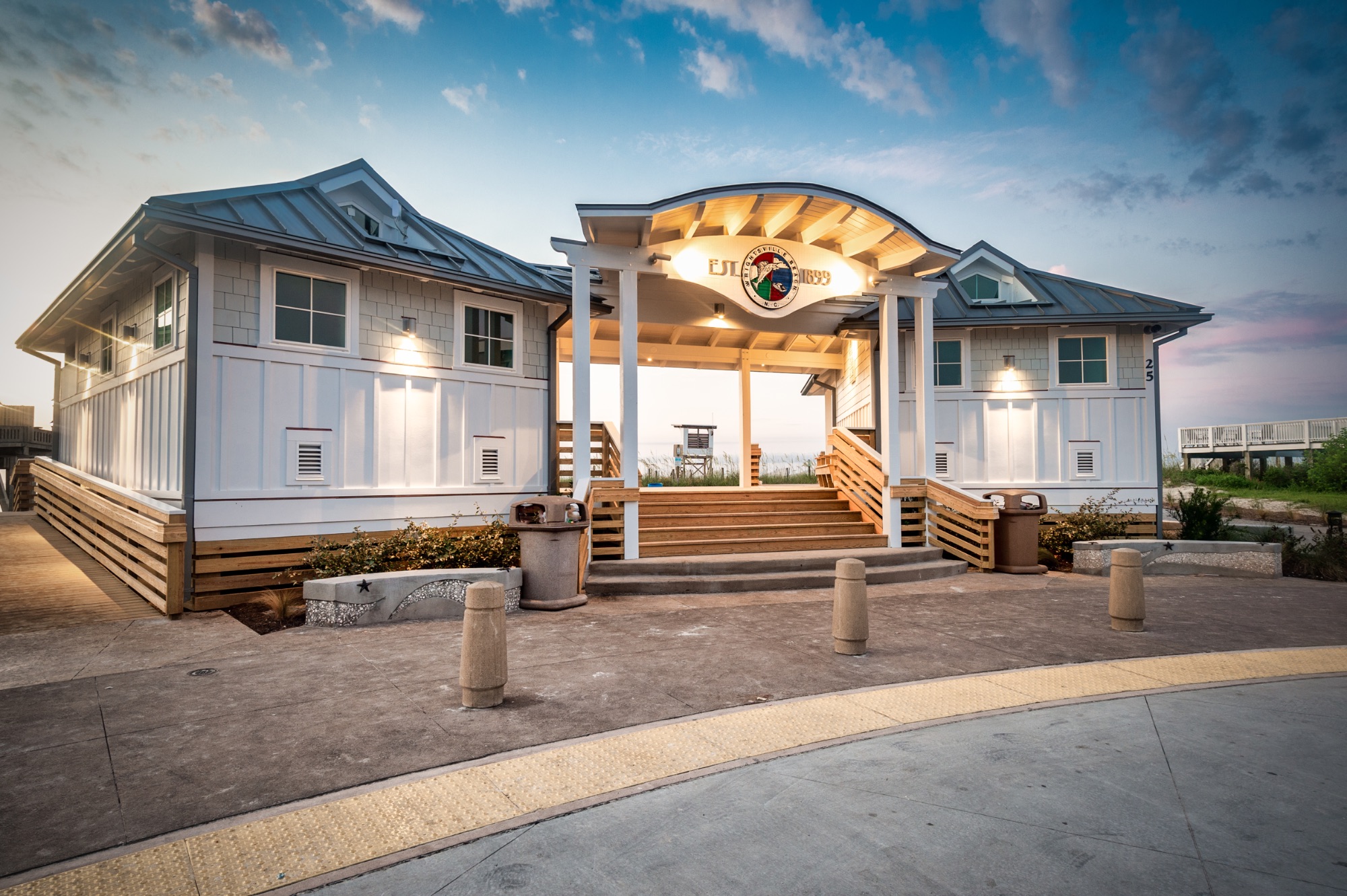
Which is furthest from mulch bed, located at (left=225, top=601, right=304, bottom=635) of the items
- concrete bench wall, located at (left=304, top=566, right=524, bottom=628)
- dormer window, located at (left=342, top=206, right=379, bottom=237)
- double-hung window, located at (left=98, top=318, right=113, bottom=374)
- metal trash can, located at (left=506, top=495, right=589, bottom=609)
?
double-hung window, located at (left=98, top=318, right=113, bottom=374)

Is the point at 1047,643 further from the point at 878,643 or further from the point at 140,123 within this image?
the point at 140,123

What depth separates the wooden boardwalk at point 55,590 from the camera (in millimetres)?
8195

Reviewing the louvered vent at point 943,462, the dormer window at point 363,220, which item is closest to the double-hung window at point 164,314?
the dormer window at point 363,220

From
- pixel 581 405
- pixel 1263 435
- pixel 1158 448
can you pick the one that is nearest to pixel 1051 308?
pixel 1158 448

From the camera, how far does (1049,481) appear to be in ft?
51.7

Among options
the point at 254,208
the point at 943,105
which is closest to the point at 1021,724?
the point at 254,208

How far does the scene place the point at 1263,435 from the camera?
132 ft

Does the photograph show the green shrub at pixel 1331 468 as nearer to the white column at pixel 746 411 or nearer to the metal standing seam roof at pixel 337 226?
the white column at pixel 746 411

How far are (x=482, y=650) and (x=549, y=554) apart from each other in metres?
4.00

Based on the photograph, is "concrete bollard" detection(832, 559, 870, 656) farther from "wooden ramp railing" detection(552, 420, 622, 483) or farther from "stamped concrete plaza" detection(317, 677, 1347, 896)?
"wooden ramp railing" detection(552, 420, 622, 483)

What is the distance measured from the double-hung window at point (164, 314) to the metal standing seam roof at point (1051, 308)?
12.8m

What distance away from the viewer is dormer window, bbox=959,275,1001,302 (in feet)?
55.1

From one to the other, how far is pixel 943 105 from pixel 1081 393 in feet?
29.0

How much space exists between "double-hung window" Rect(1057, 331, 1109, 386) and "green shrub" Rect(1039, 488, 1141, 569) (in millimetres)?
2893
